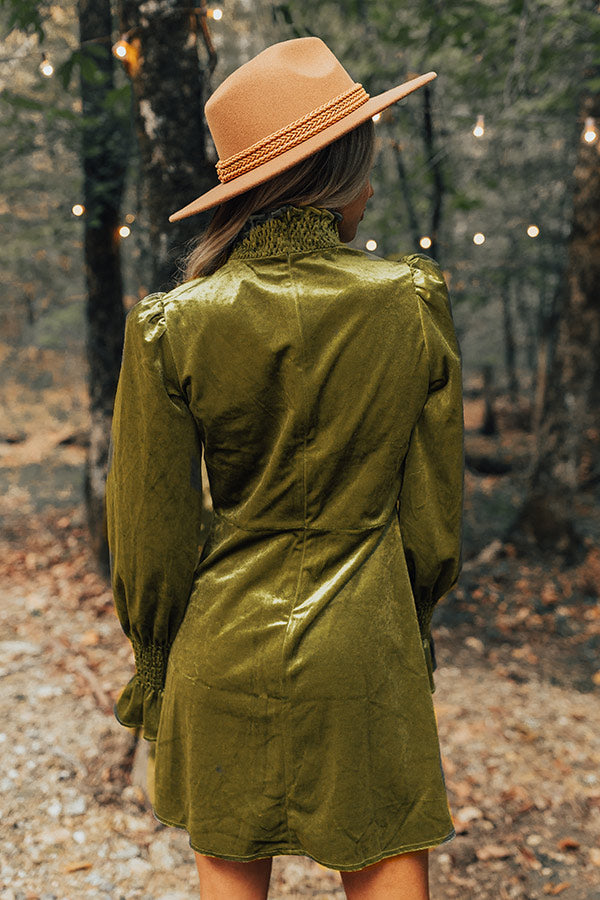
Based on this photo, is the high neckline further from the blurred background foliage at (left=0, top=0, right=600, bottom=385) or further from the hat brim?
the blurred background foliage at (left=0, top=0, right=600, bottom=385)

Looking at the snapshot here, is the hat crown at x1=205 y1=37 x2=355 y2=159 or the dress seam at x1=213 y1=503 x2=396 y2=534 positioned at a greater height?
the hat crown at x1=205 y1=37 x2=355 y2=159

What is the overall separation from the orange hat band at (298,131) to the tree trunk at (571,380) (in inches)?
191

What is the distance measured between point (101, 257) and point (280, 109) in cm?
442

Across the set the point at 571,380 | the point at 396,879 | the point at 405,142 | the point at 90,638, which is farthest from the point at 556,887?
the point at 405,142

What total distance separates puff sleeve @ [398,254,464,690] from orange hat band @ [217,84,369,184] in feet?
0.97

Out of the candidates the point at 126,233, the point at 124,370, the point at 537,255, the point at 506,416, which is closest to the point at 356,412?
the point at 124,370

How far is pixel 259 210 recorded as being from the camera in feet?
4.48

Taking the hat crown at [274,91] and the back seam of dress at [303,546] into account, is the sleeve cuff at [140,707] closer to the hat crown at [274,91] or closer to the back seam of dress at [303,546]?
the back seam of dress at [303,546]

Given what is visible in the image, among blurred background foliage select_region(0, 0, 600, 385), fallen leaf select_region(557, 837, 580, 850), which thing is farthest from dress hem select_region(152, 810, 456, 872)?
blurred background foliage select_region(0, 0, 600, 385)

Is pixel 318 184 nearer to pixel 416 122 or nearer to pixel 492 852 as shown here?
pixel 492 852

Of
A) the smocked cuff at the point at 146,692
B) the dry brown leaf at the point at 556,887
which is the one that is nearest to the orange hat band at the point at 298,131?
the smocked cuff at the point at 146,692

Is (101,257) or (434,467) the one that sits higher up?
(434,467)

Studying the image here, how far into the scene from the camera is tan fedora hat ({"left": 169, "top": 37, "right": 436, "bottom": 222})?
1.31 meters

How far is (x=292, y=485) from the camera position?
1.35 metres
